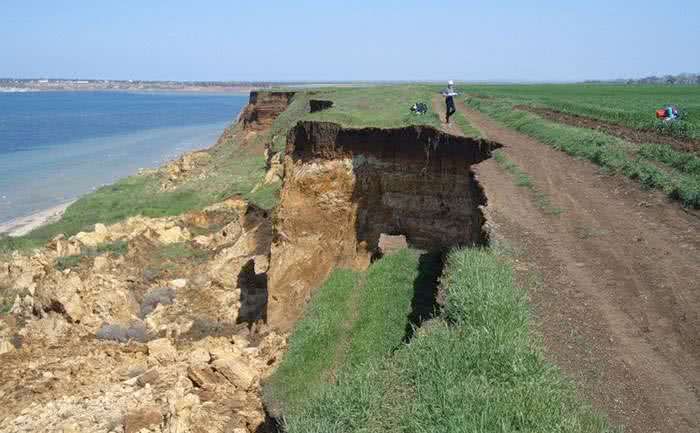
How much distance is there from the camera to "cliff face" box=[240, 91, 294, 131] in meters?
42.9

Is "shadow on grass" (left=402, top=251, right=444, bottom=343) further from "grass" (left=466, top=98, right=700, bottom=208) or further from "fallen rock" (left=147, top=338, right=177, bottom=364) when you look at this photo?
"fallen rock" (left=147, top=338, right=177, bottom=364)

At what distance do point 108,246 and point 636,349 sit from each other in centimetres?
2254

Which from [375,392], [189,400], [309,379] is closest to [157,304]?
[189,400]

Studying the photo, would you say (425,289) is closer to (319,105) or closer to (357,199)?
(357,199)

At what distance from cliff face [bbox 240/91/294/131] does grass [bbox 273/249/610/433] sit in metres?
35.4

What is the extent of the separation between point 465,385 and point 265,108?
127ft

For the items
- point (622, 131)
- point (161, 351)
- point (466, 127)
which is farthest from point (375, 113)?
point (161, 351)

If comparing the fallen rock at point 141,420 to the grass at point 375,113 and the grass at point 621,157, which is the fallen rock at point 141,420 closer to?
the grass at point 375,113

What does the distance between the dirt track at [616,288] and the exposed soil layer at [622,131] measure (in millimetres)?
6261

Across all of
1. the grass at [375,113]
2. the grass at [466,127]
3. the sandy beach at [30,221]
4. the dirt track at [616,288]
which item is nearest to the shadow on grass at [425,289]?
the dirt track at [616,288]

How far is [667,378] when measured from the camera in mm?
7227

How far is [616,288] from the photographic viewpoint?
377 inches

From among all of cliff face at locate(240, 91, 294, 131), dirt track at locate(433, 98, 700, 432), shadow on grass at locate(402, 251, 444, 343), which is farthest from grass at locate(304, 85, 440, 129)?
cliff face at locate(240, 91, 294, 131)

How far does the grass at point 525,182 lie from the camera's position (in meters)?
13.9
